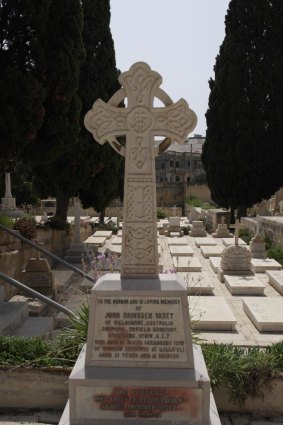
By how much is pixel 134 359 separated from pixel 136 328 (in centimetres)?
27

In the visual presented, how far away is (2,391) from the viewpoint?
444cm

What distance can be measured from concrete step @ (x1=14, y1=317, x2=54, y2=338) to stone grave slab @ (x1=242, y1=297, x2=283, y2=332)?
3.48 metres

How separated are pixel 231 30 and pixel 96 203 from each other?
1364cm

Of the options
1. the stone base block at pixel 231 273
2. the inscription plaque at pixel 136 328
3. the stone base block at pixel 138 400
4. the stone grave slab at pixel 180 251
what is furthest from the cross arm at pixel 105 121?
the stone grave slab at pixel 180 251

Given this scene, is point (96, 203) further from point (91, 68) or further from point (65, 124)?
point (65, 124)

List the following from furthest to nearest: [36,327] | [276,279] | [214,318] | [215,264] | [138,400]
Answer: [215,264]
[276,279]
[214,318]
[36,327]
[138,400]

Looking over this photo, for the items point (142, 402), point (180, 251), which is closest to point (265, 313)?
point (142, 402)

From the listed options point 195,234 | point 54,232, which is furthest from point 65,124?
point 195,234

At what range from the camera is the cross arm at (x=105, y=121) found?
163 inches

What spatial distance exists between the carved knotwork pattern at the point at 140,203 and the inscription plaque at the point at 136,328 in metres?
0.77

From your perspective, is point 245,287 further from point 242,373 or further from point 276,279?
point 242,373

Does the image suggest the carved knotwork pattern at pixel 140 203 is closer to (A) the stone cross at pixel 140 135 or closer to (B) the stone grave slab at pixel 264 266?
(A) the stone cross at pixel 140 135

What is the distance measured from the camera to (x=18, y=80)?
9.30 metres

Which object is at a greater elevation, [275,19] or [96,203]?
[275,19]
